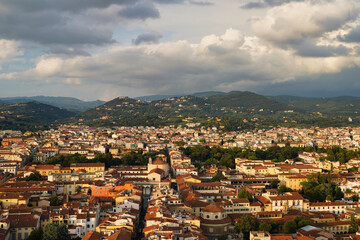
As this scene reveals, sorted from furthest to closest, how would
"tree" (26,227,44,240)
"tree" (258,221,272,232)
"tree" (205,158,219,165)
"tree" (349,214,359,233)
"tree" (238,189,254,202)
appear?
"tree" (205,158,219,165), "tree" (238,189,254,202), "tree" (349,214,359,233), "tree" (258,221,272,232), "tree" (26,227,44,240)

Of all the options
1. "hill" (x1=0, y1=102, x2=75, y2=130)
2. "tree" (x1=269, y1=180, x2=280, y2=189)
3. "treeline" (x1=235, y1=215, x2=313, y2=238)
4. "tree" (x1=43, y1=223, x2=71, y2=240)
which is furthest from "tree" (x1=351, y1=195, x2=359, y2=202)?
"hill" (x1=0, y1=102, x2=75, y2=130)

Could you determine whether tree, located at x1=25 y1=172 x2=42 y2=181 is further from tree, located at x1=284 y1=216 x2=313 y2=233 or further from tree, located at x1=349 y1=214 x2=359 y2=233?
tree, located at x1=349 y1=214 x2=359 y2=233

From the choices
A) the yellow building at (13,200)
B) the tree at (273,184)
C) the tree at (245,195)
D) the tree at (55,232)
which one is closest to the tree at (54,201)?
the yellow building at (13,200)

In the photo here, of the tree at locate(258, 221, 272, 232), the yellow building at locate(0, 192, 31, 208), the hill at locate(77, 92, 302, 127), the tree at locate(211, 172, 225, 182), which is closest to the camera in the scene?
the tree at locate(258, 221, 272, 232)

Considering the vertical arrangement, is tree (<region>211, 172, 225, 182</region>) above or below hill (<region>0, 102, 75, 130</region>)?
below

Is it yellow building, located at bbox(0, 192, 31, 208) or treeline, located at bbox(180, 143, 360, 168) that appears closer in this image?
yellow building, located at bbox(0, 192, 31, 208)

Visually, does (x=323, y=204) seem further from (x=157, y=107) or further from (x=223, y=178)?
(x=157, y=107)

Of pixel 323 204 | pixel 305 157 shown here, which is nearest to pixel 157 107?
pixel 305 157
